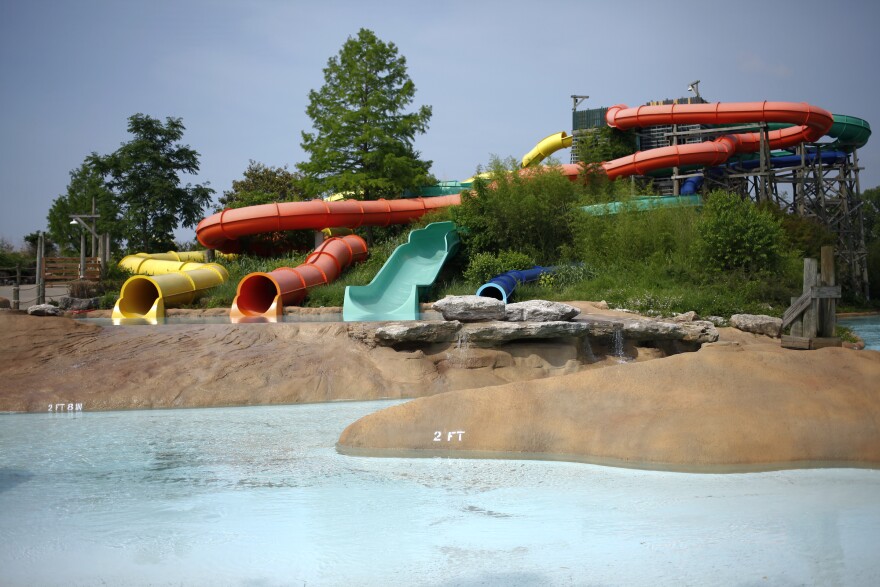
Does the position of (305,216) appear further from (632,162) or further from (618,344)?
(618,344)

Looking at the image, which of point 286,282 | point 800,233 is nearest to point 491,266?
point 286,282

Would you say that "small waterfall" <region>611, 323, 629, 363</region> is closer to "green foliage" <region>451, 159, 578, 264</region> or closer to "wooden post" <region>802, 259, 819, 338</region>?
"wooden post" <region>802, 259, 819, 338</region>

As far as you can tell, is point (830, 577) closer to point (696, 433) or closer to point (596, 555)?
point (596, 555)

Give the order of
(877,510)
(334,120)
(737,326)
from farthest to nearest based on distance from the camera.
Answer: (334,120) → (737,326) → (877,510)

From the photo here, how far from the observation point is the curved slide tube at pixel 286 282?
1601 centimetres

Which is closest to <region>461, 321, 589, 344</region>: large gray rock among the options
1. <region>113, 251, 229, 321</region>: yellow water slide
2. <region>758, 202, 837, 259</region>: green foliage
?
<region>113, 251, 229, 321</region>: yellow water slide

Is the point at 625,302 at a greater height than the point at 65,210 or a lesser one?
lesser

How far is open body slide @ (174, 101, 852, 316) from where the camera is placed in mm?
20688

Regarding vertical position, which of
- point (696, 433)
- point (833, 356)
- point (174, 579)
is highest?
point (833, 356)

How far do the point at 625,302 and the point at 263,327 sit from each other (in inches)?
289

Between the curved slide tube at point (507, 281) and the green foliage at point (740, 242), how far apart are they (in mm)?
3565

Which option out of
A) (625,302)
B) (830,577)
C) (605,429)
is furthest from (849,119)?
(830,577)

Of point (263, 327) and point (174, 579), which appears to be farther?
point (263, 327)

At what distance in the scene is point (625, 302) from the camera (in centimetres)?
1441
